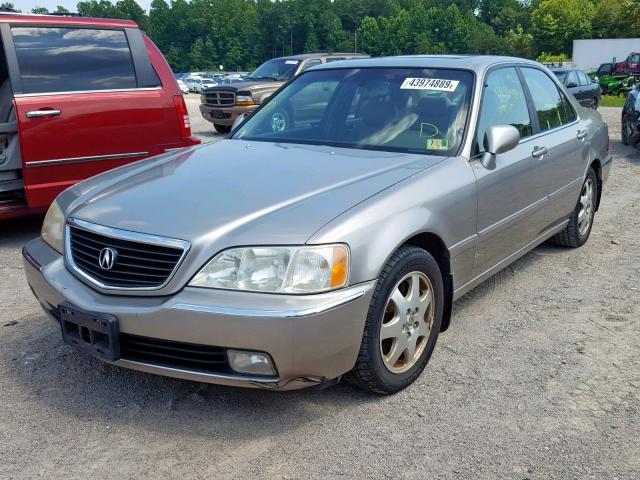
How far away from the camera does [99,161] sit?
6.06 meters

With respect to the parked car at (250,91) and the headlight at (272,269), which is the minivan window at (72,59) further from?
the parked car at (250,91)

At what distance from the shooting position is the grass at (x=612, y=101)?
25.1 meters

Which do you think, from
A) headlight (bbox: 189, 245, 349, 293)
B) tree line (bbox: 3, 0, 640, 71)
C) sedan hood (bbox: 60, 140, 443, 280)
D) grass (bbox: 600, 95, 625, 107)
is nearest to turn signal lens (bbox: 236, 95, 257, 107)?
sedan hood (bbox: 60, 140, 443, 280)

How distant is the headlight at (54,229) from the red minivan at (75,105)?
2268 millimetres

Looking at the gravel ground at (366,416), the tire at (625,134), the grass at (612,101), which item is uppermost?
the gravel ground at (366,416)

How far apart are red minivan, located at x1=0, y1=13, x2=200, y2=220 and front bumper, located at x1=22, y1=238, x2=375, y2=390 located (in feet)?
10.7

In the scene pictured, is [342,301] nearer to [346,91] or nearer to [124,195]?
[124,195]

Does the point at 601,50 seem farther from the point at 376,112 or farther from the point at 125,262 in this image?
the point at 125,262

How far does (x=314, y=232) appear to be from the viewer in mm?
2811

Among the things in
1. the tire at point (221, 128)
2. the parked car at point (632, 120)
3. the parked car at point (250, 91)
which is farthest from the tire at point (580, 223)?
the tire at point (221, 128)

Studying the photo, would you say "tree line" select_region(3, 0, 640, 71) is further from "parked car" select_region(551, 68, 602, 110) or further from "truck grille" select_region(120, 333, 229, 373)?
"truck grille" select_region(120, 333, 229, 373)

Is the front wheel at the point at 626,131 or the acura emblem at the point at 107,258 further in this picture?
the front wheel at the point at 626,131

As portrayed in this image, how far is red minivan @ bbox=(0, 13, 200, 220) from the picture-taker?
572cm

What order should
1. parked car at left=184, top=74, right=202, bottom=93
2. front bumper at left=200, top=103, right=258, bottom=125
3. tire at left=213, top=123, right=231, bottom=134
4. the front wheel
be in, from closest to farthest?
the front wheel < front bumper at left=200, top=103, right=258, bottom=125 < tire at left=213, top=123, right=231, bottom=134 < parked car at left=184, top=74, right=202, bottom=93
